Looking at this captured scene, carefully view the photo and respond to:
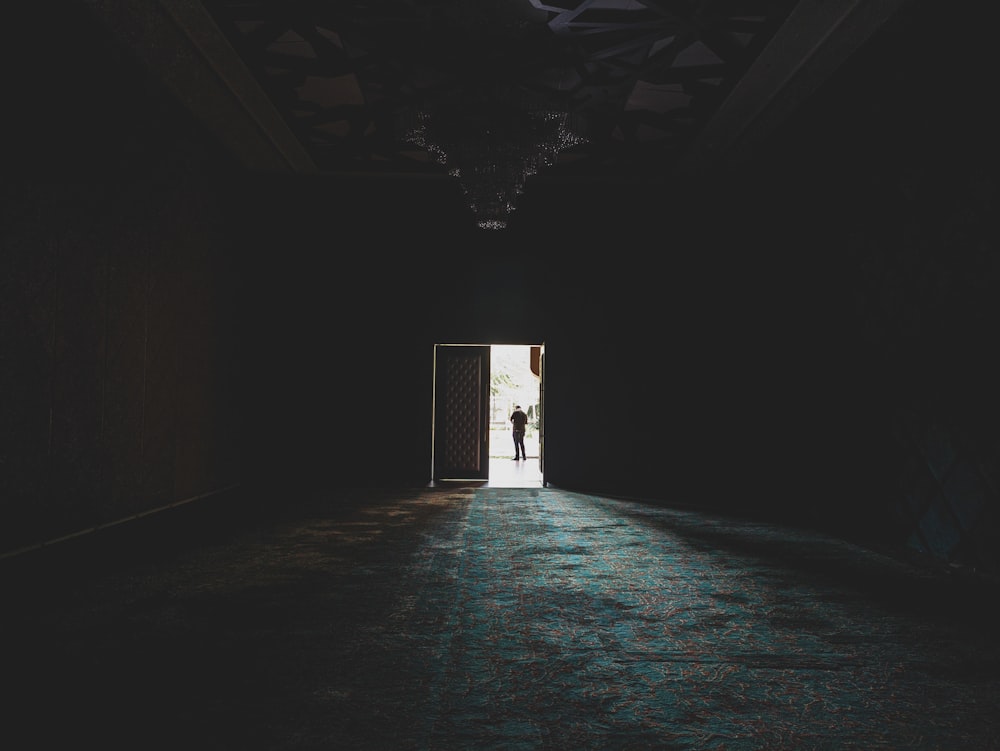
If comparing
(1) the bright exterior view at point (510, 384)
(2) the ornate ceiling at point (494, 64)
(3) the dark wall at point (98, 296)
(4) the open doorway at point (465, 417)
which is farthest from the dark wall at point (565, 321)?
(1) the bright exterior view at point (510, 384)

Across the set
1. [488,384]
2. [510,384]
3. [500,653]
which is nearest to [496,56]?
[500,653]

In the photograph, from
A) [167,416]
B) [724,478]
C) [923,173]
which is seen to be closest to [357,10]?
[167,416]

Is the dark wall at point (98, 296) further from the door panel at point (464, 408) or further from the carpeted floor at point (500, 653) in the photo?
the door panel at point (464, 408)

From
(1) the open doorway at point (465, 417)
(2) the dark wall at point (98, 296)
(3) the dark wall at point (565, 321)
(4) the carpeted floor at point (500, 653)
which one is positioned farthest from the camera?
(1) the open doorway at point (465, 417)

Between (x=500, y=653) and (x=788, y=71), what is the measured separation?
5351mm

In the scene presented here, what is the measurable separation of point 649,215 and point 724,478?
337cm

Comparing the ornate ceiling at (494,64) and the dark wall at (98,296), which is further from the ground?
the ornate ceiling at (494,64)

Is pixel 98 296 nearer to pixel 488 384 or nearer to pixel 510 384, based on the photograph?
pixel 488 384

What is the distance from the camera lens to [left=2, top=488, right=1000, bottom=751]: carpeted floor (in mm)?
1938

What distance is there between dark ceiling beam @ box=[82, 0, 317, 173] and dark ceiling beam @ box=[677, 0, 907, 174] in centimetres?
430

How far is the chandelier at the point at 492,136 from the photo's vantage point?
16.2ft

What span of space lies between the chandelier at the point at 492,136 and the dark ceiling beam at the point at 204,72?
176 cm

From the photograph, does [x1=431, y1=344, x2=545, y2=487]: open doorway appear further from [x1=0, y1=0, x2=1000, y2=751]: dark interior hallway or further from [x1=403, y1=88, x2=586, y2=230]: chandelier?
[x1=403, y1=88, x2=586, y2=230]: chandelier

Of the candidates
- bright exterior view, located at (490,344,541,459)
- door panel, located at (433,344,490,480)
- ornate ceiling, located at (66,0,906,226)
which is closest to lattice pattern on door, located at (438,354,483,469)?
door panel, located at (433,344,490,480)
